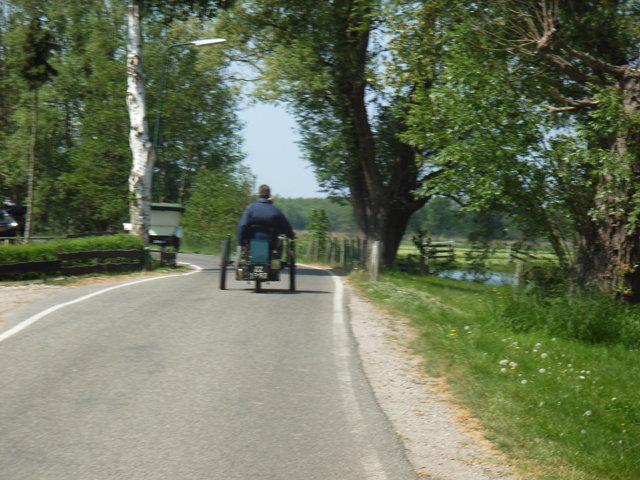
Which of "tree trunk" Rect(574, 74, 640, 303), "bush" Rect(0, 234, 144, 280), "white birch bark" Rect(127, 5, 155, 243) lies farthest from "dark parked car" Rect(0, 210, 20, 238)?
"tree trunk" Rect(574, 74, 640, 303)

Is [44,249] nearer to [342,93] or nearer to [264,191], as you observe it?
[264,191]

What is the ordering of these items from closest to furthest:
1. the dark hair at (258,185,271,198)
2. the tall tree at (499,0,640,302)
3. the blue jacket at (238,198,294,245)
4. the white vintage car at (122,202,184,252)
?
1. the blue jacket at (238,198,294,245)
2. the dark hair at (258,185,271,198)
3. the tall tree at (499,0,640,302)
4. the white vintage car at (122,202,184,252)

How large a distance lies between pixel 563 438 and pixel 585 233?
11.0 meters

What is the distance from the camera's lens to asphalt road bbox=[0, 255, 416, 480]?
17.2 ft

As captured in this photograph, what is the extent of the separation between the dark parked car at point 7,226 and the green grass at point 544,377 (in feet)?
78.1

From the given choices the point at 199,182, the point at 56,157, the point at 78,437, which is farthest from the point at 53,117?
the point at 78,437

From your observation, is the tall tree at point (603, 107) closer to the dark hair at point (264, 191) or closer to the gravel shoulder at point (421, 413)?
the gravel shoulder at point (421, 413)

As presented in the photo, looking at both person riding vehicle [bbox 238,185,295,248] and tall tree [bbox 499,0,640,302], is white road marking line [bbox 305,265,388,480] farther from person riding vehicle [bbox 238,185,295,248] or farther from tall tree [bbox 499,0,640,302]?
tall tree [bbox 499,0,640,302]

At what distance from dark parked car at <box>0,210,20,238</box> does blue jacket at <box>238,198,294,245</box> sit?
900 inches

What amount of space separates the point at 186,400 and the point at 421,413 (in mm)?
2040

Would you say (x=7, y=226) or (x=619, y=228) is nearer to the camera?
(x=619, y=228)

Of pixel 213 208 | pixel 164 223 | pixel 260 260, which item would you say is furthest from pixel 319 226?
pixel 260 260

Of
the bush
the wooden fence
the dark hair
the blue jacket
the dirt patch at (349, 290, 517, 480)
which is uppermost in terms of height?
the dark hair

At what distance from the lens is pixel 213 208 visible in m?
34.9
